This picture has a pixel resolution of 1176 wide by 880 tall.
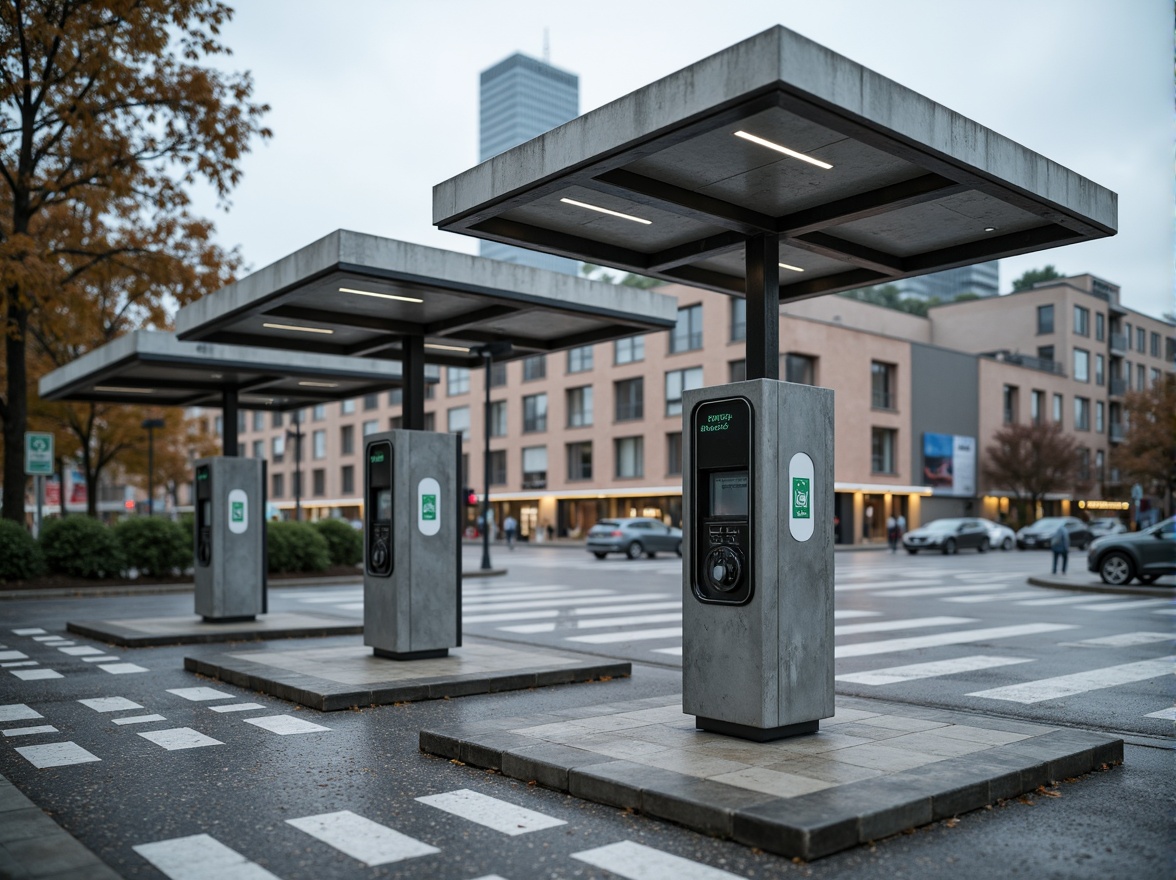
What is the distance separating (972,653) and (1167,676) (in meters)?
2.37

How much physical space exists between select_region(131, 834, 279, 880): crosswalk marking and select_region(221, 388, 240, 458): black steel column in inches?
431

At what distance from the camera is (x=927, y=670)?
11461mm

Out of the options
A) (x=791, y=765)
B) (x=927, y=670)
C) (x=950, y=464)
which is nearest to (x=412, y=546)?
(x=927, y=670)

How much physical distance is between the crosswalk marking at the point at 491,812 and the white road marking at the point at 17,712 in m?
4.39

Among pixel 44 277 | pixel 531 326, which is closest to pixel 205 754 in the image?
pixel 531 326

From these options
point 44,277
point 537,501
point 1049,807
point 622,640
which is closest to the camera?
point 1049,807

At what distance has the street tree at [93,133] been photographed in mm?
20188

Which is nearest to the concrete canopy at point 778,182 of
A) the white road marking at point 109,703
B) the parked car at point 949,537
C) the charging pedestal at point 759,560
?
the charging pedestal at point 759,560

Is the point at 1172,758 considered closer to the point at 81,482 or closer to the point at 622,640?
the point at 622,640

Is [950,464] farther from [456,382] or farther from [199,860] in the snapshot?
[199,860]

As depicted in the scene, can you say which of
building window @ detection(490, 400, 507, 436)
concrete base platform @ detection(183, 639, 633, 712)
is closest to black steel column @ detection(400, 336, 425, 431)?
concrete base platform @ detection(183, 639, 633, 712)

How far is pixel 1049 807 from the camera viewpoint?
5887mm

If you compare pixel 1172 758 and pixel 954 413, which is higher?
pixel 954 413

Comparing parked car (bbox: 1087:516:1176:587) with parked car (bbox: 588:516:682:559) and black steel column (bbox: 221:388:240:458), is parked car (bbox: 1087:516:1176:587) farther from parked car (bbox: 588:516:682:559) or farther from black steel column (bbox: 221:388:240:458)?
parked car (bbox: 588:516:682:559)
